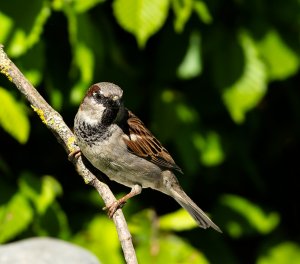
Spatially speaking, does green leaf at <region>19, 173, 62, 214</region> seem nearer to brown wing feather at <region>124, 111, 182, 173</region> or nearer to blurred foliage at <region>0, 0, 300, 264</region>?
blurred foliage at <region>0, 0, 300, 264</region>

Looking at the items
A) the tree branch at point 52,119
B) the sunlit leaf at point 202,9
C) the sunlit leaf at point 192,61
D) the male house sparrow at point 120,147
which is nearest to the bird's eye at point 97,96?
the male house sparrow at point 120,147

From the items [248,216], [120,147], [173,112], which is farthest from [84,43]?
[248,216]

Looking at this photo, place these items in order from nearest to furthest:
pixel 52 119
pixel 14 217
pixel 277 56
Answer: pixel 52 119, pixel 14 217, pixel 277 56

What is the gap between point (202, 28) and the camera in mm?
3588

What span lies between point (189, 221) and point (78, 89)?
0.76 metres

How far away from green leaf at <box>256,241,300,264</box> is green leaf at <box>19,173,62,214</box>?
1.15 meters

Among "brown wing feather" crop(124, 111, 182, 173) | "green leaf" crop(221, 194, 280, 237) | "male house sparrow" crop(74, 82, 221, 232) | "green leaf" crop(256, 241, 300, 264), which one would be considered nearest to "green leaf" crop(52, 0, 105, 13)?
"male house sparrow" crop(74, 82, 221, 232)

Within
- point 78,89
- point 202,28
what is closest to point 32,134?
point 78,89

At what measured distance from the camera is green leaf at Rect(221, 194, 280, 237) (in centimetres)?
389

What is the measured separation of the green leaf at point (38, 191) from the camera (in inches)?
132

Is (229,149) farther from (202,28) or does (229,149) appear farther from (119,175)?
(119,175)

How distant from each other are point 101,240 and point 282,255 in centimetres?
97

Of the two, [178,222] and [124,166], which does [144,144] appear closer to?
[124,166]

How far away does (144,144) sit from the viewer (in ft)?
10.4
